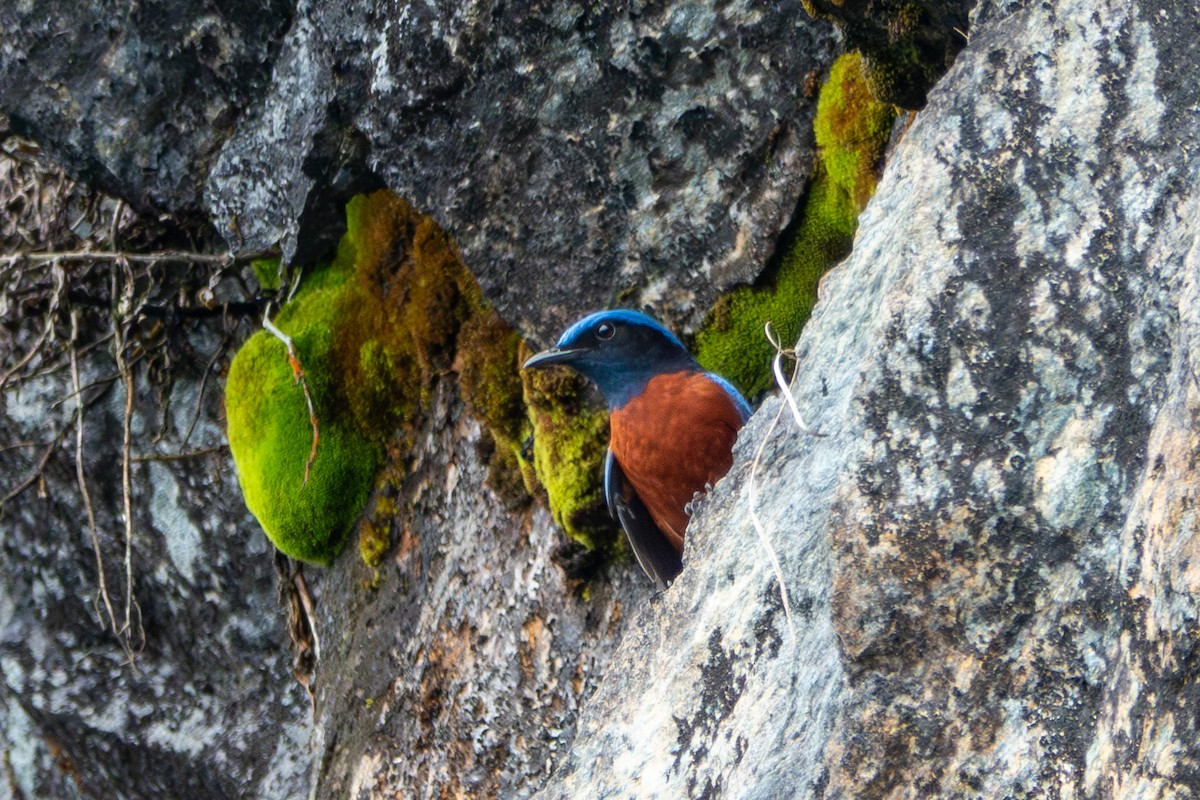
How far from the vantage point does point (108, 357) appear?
5344 millimetres

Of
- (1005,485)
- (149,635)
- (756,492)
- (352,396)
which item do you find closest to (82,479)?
(149,635)

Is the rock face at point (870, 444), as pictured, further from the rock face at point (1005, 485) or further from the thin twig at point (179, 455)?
the thin twig at point (179, 455)

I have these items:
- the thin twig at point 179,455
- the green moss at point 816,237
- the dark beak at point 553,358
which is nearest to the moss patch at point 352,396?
the thin twig at point 179,455

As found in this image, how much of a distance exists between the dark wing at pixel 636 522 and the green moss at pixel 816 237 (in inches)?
19.2

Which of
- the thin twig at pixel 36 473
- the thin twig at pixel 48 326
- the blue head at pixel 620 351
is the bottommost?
the blue head at pixel 620 351

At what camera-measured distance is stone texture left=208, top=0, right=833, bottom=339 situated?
356 centimetres

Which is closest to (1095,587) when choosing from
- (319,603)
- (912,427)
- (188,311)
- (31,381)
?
(912,427)

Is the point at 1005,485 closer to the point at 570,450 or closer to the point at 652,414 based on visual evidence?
the point at 652,414

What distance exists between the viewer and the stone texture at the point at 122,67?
4.47 meters

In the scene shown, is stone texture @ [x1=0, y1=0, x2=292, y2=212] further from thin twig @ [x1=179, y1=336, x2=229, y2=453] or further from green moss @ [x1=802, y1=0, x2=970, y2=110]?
green moss @ [x1=802, y1=0, x2=970, y2=110]

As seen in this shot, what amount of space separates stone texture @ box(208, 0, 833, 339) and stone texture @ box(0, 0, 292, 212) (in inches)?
25.9

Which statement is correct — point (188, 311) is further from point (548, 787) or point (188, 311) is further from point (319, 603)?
point (548, 787)

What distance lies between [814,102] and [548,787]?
222 cm

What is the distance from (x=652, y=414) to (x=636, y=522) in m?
0.37
